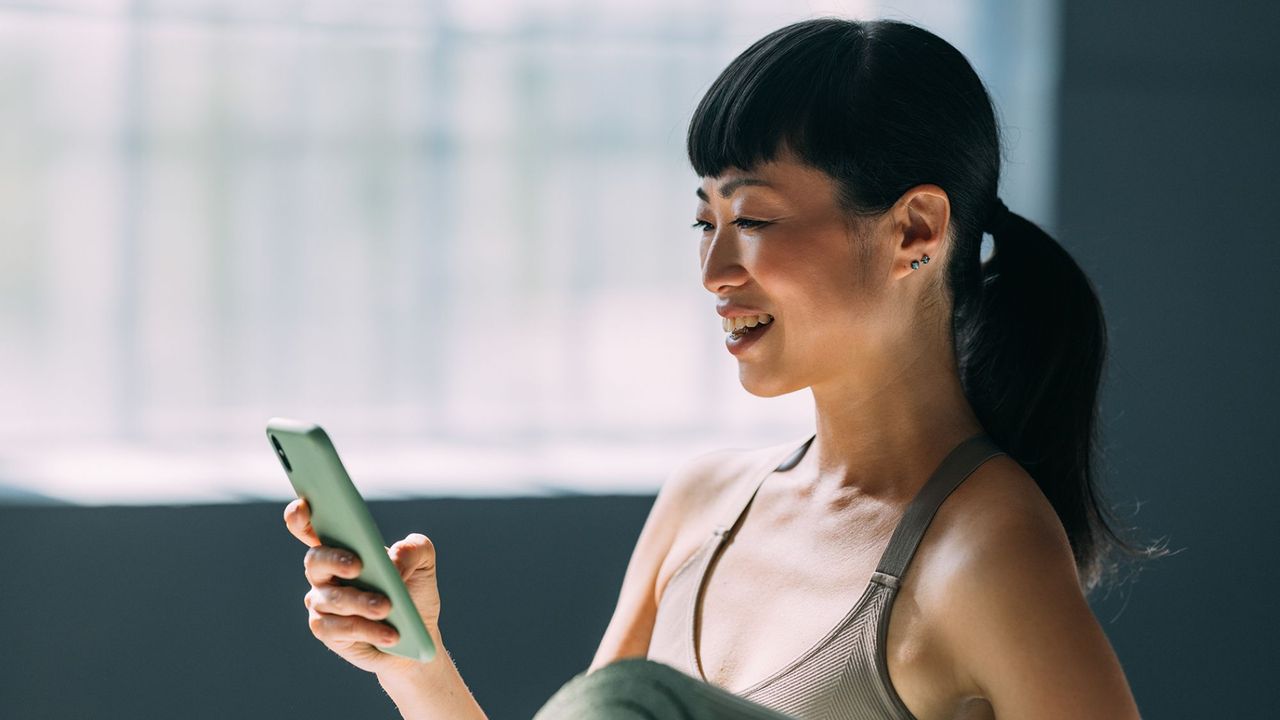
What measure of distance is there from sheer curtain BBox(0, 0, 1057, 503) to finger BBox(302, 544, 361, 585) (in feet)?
5.53

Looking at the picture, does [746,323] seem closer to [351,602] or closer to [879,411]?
[879,411]

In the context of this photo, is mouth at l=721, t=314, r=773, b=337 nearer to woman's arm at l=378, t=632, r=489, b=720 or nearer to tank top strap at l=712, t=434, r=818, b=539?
tank top strap at l=712, t=434, r=818, b=539

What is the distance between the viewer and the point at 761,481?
1.35 metres

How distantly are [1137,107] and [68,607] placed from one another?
2531 mm

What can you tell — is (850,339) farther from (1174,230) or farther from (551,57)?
(1174,230)

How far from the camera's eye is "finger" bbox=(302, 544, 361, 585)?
3.31ft

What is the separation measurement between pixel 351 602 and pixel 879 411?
50 centimetres

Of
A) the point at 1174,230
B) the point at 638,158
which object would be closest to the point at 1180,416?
the point at 1174,230

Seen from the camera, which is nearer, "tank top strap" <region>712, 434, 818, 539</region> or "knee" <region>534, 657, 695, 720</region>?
"knee" <region>534, 657, 695, 720</region>

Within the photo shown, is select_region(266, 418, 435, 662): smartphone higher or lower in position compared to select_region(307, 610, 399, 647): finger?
higher

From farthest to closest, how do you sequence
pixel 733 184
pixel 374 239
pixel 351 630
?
pixel 374 239
pixel 733 184
pixel 351 630

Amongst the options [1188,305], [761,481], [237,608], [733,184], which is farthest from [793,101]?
[1188,305]

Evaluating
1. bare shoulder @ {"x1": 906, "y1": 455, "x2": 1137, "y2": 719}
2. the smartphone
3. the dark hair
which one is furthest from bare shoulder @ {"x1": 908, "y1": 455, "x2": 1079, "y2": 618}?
the smartphone

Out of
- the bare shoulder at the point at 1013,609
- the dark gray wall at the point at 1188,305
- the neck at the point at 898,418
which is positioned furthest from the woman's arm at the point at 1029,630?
the dark gray wall at the point at 1188,305
